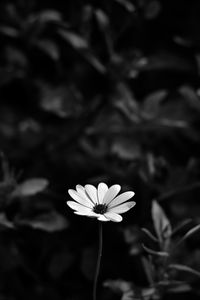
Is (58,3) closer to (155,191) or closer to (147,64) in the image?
(147,64)

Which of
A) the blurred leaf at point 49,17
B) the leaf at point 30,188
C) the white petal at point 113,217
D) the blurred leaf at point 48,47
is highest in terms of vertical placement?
the blurred leaf at point 49,17

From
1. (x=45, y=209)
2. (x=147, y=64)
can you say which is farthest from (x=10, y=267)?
(x=147, y=64)

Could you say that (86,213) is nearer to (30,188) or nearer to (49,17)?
(30,188)

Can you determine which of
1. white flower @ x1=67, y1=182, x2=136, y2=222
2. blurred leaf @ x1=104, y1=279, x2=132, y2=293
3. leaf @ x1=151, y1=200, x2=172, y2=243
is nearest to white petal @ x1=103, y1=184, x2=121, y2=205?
white flower @ x1=67, y1=182, x2=136, y2=222

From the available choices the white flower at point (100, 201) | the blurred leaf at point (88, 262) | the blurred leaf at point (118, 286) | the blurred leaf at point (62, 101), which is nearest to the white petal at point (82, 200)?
the white flower at point (100, 201)

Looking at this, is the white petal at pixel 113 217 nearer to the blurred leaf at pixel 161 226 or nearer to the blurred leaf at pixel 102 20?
the blurred leaf at pixel 161 226

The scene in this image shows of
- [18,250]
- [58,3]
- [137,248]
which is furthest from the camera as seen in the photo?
[58,3]
